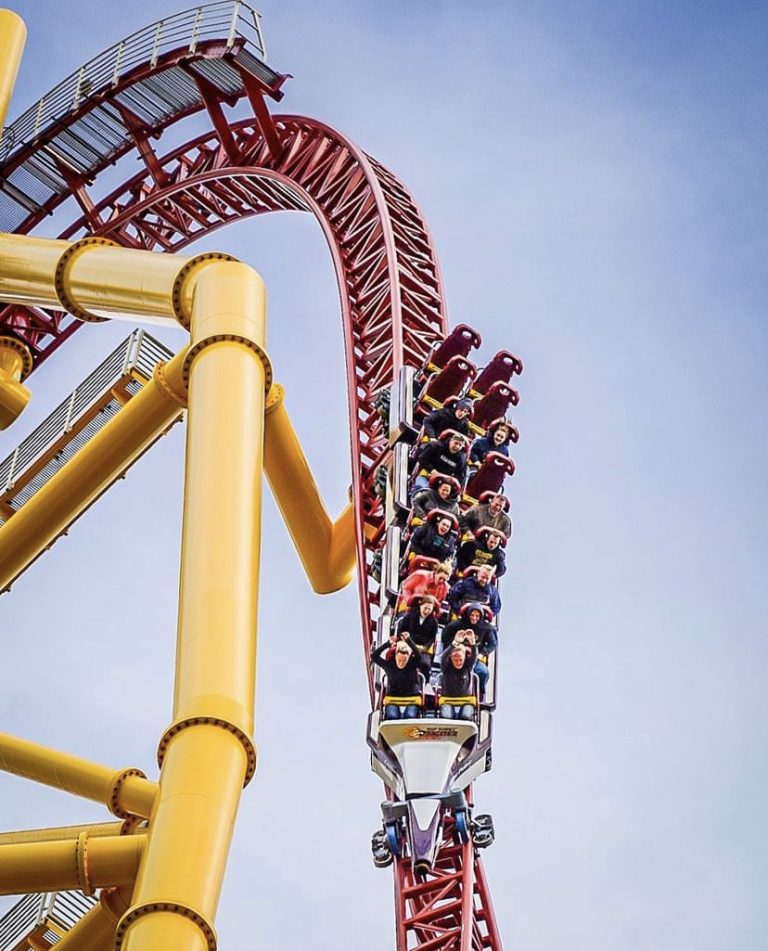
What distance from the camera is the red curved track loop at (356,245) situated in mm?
10445

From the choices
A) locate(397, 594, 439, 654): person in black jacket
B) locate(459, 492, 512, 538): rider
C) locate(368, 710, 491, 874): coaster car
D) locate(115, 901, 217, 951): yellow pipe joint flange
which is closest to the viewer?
locate(115, 901, 217, 951): yellow pipe joint flange

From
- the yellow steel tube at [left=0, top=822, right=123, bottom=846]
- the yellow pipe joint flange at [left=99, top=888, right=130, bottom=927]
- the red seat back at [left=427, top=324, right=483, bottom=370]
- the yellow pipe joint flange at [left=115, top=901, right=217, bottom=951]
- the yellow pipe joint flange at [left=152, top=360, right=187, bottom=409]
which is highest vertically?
the red seat back at [left=427, top=324, right=483, bottom=370]

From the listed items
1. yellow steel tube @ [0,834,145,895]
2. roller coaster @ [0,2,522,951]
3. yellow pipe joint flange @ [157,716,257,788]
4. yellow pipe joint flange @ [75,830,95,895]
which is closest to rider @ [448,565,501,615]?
roller coaster @ [0,2,522,951]

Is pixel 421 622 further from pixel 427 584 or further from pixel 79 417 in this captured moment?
pixel 79 417

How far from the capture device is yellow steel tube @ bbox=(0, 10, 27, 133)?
34.2 feet

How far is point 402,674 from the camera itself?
1052cm

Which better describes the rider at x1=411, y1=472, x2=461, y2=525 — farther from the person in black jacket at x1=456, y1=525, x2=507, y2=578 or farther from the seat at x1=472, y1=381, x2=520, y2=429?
the seat at x1=472, y1=381, x2=520, y2=429

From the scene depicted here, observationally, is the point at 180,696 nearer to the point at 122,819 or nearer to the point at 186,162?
the point at 122,819

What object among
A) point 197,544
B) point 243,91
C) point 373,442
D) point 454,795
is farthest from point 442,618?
point 243,91

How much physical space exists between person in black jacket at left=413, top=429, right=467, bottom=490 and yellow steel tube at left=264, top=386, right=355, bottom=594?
0.65 m

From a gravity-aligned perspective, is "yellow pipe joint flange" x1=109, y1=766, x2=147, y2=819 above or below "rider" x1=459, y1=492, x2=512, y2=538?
below

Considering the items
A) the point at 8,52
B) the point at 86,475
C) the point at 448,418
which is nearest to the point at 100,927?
the point at 86,475

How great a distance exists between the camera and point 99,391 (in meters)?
11.9

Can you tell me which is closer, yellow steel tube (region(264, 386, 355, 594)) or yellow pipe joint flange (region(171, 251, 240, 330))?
yellow pipe joint flange (region(171, 251, 240, 330))
